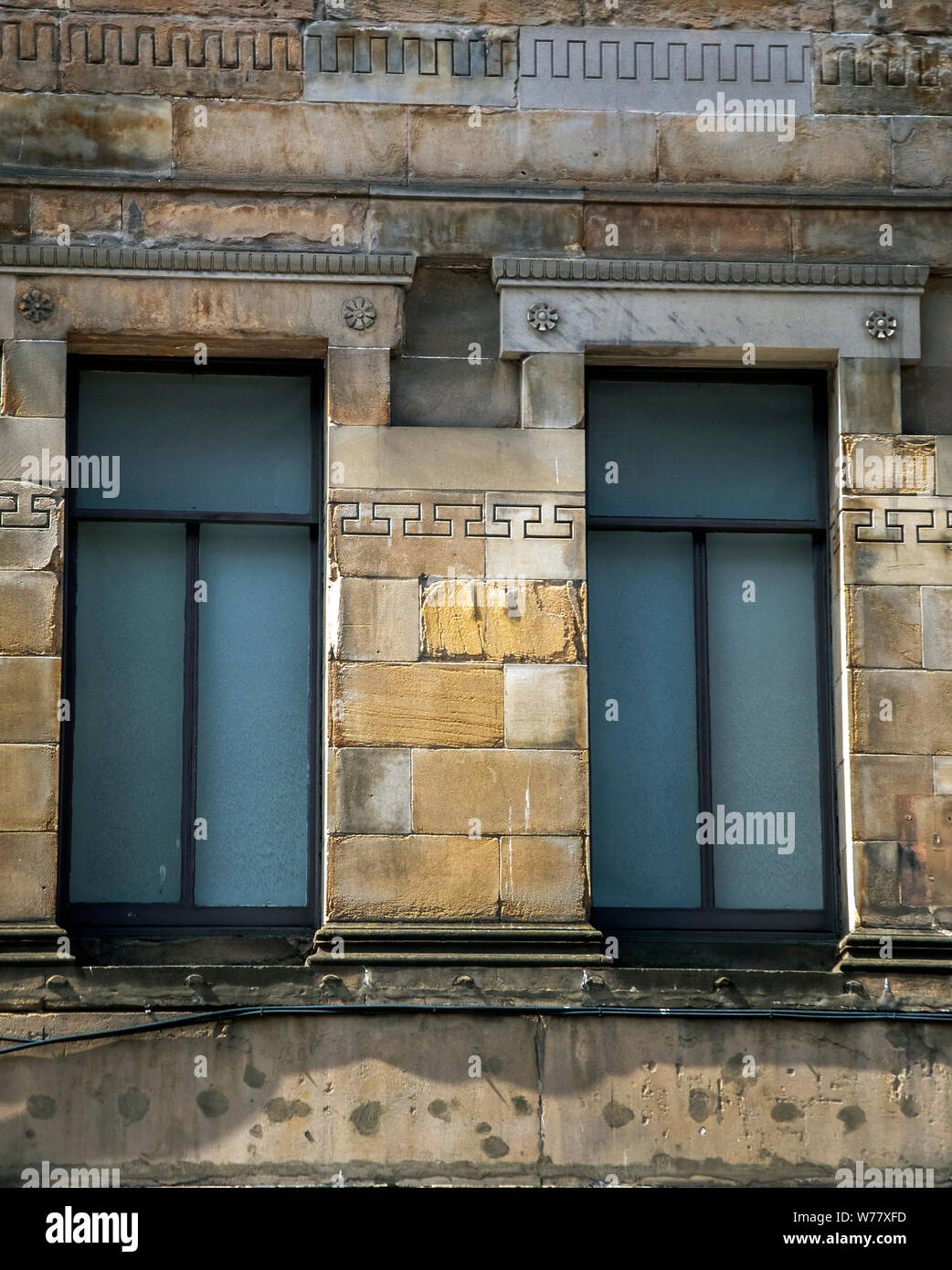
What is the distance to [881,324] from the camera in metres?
12.2

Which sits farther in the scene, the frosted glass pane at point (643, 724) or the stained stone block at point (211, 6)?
the stained stone block at point (211, 6)

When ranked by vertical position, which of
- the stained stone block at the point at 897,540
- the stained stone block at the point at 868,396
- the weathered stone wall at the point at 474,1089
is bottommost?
the weathered stone wall at the point at 474,1089

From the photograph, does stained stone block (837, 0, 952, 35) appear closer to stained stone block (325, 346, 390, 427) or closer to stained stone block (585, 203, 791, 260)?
stained stone block (585, 203, 791, 260)

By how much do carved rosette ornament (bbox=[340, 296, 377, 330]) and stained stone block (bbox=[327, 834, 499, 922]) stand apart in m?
2.76

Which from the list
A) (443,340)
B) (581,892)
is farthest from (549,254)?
(581,892)

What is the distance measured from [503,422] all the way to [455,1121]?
3.69 m

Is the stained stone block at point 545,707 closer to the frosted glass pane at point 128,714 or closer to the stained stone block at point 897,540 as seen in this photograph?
the stained stone block at point 897,540

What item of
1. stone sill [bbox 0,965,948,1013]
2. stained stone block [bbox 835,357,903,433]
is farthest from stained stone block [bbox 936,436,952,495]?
stone sill [bbox 0,965,948,1013]

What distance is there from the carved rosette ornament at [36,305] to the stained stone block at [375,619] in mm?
2133

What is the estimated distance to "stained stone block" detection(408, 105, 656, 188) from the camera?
12250 millimetres

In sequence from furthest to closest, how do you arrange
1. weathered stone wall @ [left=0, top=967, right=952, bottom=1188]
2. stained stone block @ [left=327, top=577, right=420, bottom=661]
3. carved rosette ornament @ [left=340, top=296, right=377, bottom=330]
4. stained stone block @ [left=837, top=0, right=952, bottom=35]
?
stained stone block @ [left=837, top=0, right=952, bottom=35], carved rosette ornament @ [left=340, top=296, right=377, bottom=330], stained stone block @ [left=327, top=577, right=420, bottom=661], weathered stone wall @ [left=0, top=967, right=952, bottom=1188]

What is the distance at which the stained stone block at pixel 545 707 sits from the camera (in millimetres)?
11578

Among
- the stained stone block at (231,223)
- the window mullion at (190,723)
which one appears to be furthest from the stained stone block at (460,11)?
the window mullion at (190,723)
